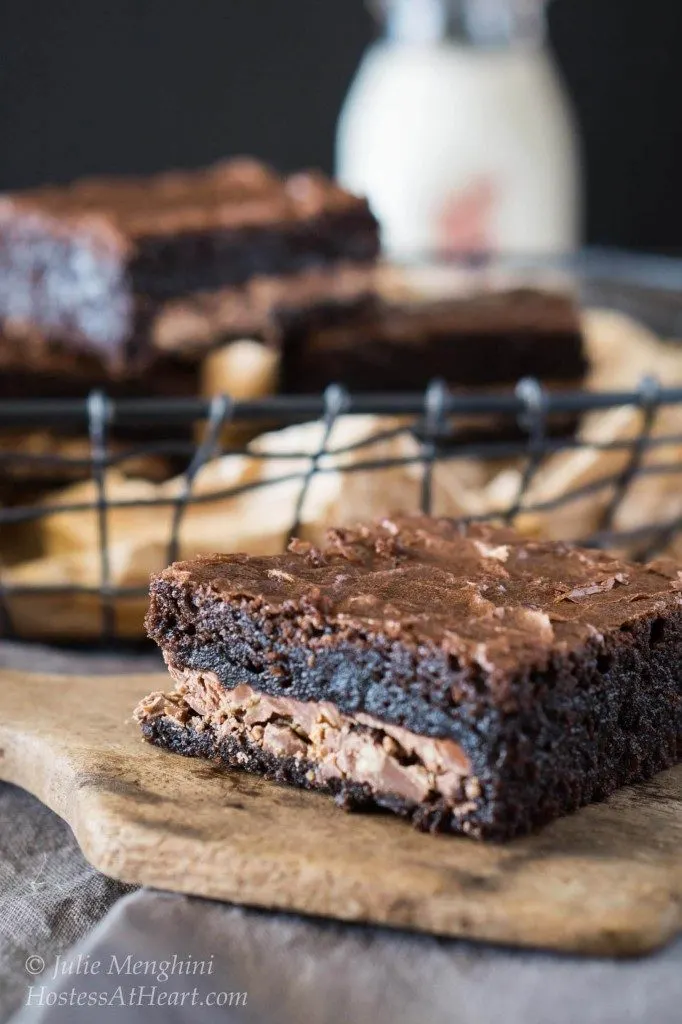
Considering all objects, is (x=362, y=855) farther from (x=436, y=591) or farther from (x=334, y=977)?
(x=436, y=591)

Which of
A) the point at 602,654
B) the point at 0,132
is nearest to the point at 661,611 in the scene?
the point at 602,654

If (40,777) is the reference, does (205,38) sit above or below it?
above

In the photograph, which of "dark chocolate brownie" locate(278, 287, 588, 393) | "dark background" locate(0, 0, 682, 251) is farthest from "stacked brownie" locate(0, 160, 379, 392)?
"dark background" locate(0, 0, 682, 251)

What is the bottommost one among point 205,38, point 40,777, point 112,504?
point 40,777

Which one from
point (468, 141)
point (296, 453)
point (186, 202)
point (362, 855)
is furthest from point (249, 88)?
point (362, 855)

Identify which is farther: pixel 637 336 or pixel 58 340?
pixel 637 336

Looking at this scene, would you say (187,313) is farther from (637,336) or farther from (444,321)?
(637,336)

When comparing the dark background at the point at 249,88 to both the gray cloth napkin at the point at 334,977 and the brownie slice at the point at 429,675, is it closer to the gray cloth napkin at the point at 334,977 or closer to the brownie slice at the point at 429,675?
the brownie slice at the point at 429,675
